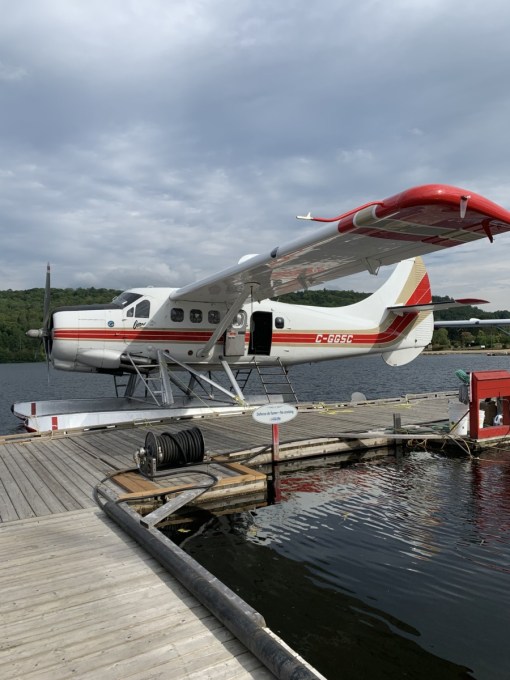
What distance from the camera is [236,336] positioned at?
12953mm

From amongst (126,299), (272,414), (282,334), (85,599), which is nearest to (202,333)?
(126,299)

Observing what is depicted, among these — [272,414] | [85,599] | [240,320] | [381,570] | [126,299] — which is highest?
[126,299]

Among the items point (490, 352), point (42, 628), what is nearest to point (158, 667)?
point (42, 628)

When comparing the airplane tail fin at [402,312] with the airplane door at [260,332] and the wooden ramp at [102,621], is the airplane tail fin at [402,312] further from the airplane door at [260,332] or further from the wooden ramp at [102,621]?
the wooden ramp at [102,621]

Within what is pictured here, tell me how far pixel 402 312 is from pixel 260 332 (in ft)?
16.0

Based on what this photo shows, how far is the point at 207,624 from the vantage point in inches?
112

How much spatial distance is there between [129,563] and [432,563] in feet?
9.29

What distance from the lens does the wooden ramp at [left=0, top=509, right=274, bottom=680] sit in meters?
2.48

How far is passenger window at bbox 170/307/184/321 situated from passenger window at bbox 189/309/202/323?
0.78ft

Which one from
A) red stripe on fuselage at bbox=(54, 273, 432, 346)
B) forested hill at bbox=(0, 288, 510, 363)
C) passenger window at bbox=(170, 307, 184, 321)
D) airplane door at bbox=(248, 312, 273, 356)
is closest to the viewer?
red stripe on fuselage at bbox=(54, 273, 432, 346)

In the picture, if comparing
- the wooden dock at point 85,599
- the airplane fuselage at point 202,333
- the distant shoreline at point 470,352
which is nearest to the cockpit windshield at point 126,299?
the airplane fuselage at point 202,333

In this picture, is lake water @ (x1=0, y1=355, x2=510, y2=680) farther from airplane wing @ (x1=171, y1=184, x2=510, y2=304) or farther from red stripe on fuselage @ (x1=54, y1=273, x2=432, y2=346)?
red stripe on fuselage @ (x1=54, y1=273, x2=432, y2=346)

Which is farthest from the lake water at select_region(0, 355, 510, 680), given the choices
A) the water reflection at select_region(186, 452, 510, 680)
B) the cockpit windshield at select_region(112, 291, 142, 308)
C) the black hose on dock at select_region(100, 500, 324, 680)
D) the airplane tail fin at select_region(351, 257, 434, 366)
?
the airplane tail fin at select_region(351, 257, 434, 366)

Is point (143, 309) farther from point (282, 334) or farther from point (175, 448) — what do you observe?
point (175, 448)
